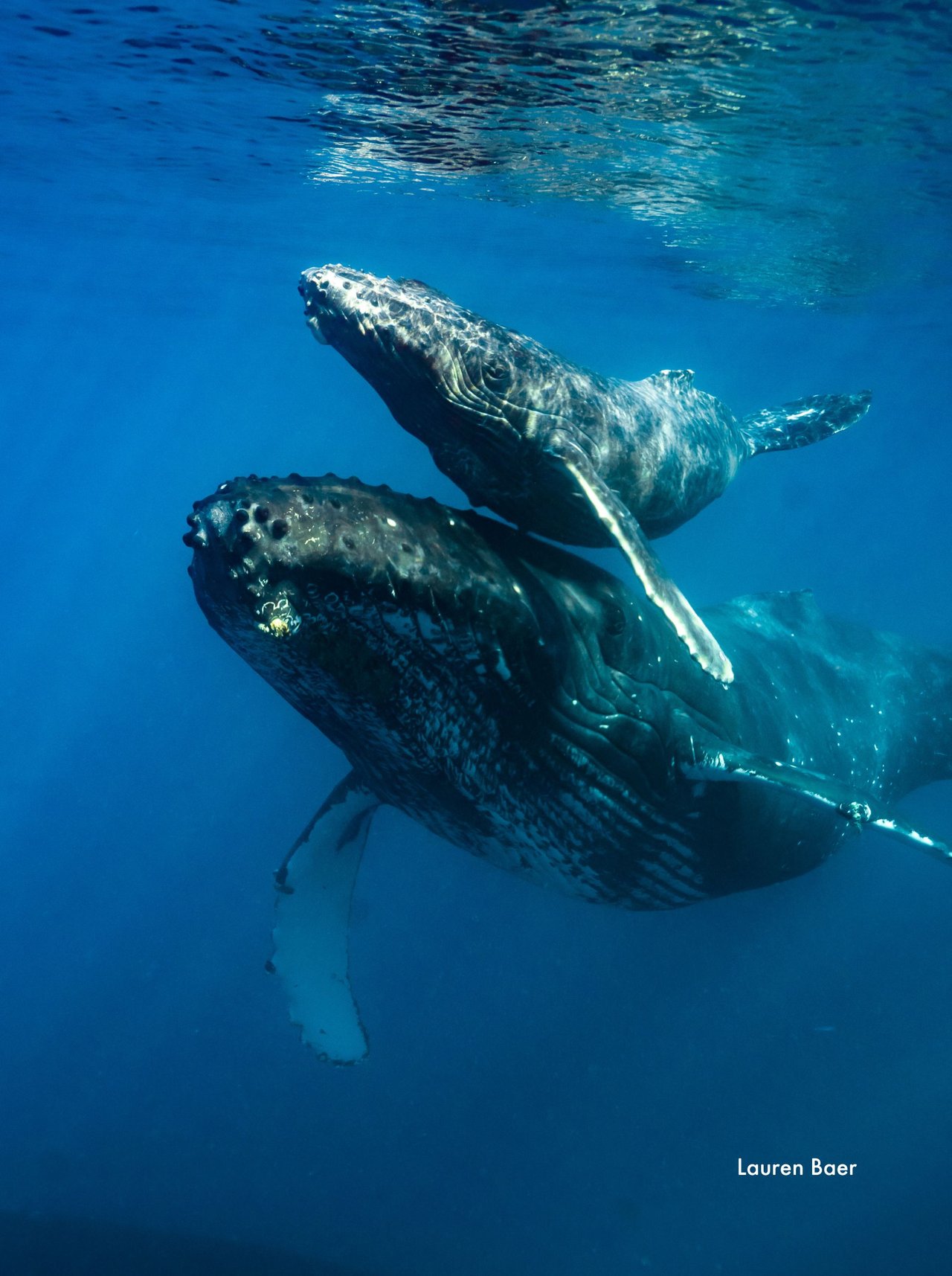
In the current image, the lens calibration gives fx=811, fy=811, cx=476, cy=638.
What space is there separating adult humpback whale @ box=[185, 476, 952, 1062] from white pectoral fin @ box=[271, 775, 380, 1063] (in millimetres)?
19

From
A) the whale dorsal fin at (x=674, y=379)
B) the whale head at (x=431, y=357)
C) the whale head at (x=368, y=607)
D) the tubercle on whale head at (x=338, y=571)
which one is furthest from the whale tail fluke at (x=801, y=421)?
the tubercle on whale head at (x=338, y=571)

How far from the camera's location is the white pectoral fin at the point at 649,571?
4.49 meters

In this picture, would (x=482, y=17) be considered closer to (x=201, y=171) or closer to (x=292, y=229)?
(x=201, y=171)

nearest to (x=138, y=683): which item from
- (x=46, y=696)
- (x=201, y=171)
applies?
(x=46, y=696)

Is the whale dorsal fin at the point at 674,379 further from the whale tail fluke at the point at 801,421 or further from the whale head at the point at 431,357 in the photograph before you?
the whale head at the point at 431,357

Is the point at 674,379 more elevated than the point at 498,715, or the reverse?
the point at 674,379

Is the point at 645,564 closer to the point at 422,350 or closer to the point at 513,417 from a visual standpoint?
the point at 513,417

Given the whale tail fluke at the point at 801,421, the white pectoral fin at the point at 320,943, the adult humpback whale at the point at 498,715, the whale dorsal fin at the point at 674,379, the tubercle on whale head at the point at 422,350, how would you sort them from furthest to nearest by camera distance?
1. the whale tail fluke at the point at 801,421
2. the white pectoral fin at the point at 320,943
3. the whale dorsal fin at the point at 674,379
4. the tubercle on whale head at the point at 422,350
5. the adult humpback whale at the point at 498,715

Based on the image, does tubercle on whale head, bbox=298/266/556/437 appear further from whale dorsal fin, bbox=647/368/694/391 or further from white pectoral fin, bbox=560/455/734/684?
whale dorsal fin, bbox=647/368/694/391

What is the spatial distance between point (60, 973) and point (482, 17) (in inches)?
1209

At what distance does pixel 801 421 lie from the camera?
1068 centimetres

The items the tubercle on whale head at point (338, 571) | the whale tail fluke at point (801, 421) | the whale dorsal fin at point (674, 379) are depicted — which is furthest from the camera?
the whale tail fluke at point (801, 421)

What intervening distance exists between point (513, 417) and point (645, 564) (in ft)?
3.88

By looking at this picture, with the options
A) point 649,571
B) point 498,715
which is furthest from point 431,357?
point 498,715
